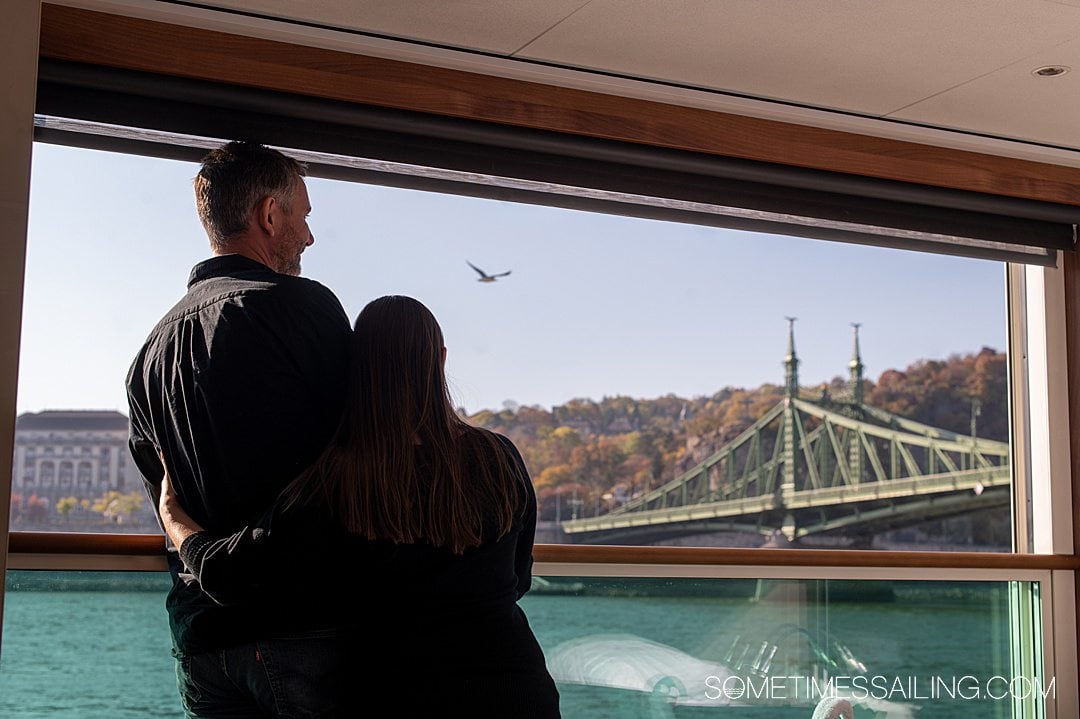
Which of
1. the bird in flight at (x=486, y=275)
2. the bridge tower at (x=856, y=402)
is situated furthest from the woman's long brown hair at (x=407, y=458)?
the bridge tower at (x=856, y=402)

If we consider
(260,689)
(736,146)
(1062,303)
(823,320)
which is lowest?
(260,689)

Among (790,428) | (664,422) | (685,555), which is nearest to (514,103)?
(685,555)

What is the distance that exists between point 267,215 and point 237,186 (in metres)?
0.09

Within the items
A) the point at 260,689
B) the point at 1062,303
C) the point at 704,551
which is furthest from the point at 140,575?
the point at 1062,303

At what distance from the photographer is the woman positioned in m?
1.70

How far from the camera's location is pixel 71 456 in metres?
21.6

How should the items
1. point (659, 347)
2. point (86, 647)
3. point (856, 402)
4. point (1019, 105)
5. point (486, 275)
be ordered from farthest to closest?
1. point (659, 347)
2. point (486, 275)
3. point (856, 402)
4. point (1019, 105)
5. point (86, 647)

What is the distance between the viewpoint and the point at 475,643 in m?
1.73

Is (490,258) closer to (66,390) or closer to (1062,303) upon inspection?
(66,390)

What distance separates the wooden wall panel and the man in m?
0.73

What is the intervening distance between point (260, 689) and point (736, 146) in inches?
76.4

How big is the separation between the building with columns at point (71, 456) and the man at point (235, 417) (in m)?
19.8

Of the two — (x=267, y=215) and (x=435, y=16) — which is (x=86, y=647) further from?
(x=435, y=16)

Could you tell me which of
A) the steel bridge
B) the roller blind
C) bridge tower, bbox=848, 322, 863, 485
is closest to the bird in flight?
the steel bridge
